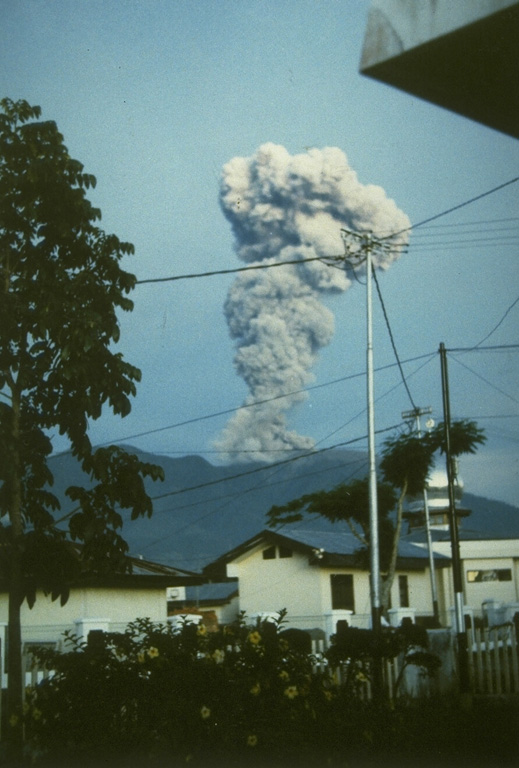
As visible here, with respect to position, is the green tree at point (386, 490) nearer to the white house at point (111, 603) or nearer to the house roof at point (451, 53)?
the white house at point (111, 603)

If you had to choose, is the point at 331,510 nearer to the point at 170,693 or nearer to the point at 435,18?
the point at 170,693

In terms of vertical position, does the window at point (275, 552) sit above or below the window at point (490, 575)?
above

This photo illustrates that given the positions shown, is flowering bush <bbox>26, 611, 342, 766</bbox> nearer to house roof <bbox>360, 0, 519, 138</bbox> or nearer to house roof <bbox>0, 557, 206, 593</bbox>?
house roof <bbox>360, 0, 519, 138</bbox>

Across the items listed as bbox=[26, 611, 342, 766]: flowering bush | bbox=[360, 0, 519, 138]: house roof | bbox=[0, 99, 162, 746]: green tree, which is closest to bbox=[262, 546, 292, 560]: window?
bbox=[0, 99, 162, 746]: green tree

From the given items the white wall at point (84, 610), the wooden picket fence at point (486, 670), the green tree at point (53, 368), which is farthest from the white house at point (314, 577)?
the green tree at point (53, 368)

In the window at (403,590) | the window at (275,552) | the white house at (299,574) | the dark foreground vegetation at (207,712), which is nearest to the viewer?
the dark foreground vegetation at (207,712)

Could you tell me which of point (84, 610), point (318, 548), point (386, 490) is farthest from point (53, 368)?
point (318, 548)
